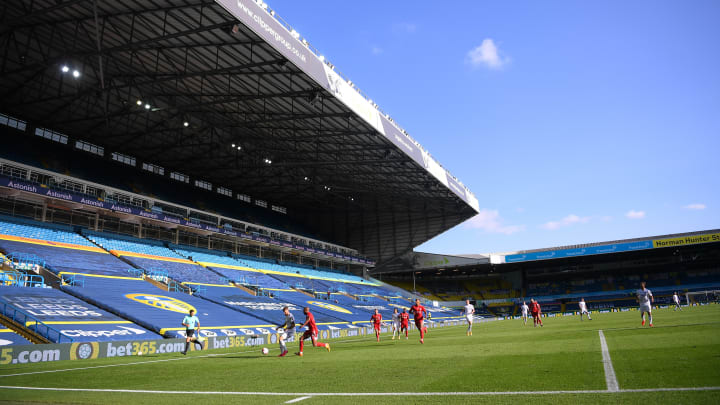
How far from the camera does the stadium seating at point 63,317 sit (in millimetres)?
19703

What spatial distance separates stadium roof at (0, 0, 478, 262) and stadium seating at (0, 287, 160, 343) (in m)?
14.8

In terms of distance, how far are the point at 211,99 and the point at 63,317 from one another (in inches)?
901

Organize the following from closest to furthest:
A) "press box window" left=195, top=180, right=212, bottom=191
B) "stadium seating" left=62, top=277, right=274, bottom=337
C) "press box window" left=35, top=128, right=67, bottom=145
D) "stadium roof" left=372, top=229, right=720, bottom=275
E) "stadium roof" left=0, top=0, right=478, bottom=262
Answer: "stadium seating" left=62, top=277, right=274, bottom=337
"stadium roof" left=0, top=0, right=478, bottom=262
"press box window" left=35, top=128, right=67, bottom=145
"press box window" left=195, top=180, right=212, bottom=191
"stadium roof" left=372, top=229, right=720, bottom=275

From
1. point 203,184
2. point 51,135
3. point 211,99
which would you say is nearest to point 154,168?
point 203,184

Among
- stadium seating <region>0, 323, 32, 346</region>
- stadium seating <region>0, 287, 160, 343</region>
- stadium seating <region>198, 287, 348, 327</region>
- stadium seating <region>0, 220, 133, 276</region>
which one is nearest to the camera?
stadium seating <region>0, 323, 32, 346</region>

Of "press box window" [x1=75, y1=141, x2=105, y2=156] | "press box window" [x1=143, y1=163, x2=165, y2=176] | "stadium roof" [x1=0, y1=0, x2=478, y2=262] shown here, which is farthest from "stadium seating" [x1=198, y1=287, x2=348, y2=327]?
"press box window" [x1=75, y1=141, x2=105, y2=156]

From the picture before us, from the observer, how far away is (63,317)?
846 inches

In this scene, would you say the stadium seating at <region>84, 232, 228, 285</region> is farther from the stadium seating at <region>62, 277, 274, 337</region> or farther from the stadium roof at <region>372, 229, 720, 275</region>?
the stadium roof at <region>372, 229, 720, 275</region>

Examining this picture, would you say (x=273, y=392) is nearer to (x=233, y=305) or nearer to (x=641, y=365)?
(x=641, y=365)

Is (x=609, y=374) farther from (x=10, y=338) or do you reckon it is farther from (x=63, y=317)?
(x=63, y=317)

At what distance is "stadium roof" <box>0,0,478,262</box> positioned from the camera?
28531 mm

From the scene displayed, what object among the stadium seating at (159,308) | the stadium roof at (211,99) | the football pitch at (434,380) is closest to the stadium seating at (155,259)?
the stadium seating at (159,308)

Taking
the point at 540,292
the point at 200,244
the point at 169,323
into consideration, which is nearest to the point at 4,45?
the point at 169,323

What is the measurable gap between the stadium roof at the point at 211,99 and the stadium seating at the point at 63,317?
14.8 m
